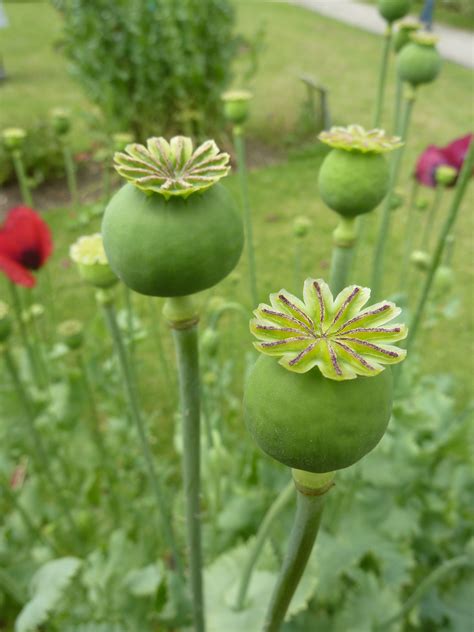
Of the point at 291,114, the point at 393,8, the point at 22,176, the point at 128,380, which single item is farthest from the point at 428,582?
the point at 291,114

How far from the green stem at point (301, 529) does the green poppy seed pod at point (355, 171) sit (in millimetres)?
219

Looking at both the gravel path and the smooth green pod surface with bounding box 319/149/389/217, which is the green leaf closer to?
the smooth green pod surface with bounding box 319/149/389/217

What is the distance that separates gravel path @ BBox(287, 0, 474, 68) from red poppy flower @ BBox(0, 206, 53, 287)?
11.7ft

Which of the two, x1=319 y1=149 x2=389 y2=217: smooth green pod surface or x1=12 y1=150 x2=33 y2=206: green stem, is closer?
x1=319 y1=149 x2=389 y2=217: smooth green pod surface

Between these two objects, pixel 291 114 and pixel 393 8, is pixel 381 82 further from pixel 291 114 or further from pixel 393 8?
pixel 291 114

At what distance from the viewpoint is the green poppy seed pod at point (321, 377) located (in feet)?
0.82

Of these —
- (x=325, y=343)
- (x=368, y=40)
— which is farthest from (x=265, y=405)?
(x=368, y=40)

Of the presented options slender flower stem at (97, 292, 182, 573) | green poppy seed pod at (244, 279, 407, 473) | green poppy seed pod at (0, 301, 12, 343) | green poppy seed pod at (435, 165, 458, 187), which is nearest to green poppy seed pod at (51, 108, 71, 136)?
green poppy seed pod at (0, 301, 12, 343)

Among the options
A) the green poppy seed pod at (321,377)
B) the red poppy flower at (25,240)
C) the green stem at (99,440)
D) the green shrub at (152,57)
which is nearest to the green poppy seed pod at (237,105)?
the red poppy flower at (25,240)

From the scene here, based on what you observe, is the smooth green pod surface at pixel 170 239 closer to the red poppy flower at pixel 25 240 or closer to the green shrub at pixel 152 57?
the red poppy flower at pixel 25 240

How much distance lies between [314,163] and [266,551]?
2.67 m

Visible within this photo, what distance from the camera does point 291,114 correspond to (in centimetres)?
360

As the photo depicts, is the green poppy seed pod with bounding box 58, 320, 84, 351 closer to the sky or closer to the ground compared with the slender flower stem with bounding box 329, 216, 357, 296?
closer to the ground

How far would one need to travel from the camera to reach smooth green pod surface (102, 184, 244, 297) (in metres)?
0.31
